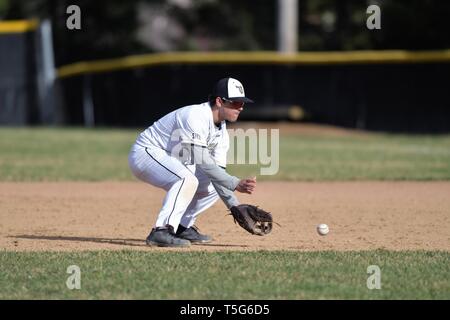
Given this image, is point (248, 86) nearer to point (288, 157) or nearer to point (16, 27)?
point (16, 27)

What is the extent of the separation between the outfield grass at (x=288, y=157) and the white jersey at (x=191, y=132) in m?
6.68

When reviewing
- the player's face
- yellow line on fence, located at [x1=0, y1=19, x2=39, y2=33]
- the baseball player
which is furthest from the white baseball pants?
yellow line on fence, located at [x1=0, y1=19, x2=39, y2=33]

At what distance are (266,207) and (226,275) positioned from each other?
4.71 metres

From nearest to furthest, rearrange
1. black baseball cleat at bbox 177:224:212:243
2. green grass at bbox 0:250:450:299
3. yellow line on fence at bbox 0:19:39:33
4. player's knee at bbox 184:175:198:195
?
green grass at bbox 0:250:450:299 → player's knee at bbox 184:175:198:195 → black baseball cleat at bbox 177:224:212:243 → yellow line on fence at bbox 0:19:39:33

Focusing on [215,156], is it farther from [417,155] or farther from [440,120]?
[440,120]

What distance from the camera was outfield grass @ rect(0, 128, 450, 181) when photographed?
1530 cm

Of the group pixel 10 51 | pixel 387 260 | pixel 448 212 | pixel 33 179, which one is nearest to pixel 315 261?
pixel 387 260

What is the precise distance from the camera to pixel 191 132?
7.87m

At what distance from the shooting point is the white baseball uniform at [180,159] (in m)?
7.90

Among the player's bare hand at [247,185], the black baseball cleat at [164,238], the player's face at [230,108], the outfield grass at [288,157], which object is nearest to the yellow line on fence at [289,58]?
the outfield grass at [288,157]

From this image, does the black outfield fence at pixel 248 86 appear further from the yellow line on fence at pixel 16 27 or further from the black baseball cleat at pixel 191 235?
the black baseball cleat at pixel 191 235

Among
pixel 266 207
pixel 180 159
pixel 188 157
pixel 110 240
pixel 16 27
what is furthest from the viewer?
pixel 16 27

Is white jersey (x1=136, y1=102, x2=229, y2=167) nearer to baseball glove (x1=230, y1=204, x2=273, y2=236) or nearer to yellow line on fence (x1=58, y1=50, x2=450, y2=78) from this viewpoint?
baseball glove (x1=230, y1=204, x2=273, y2=236)

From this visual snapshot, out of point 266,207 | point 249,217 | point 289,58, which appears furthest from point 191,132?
point 289,58
